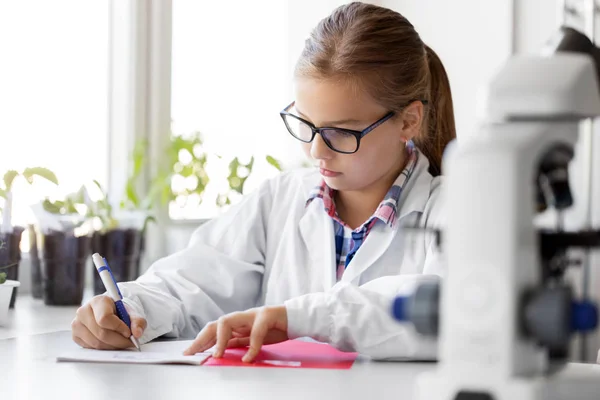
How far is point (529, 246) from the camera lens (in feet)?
1.95

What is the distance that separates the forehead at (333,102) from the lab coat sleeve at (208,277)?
33 cm

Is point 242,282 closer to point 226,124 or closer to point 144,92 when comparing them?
point 144,92

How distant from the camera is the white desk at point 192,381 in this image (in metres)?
0.89

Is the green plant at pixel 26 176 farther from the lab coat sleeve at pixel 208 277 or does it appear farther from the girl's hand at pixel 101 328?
the girl's hand at pixel 101 328

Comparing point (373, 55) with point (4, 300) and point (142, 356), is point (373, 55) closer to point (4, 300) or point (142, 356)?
point (142, 356)

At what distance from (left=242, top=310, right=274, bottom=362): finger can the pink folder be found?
0.5 inches

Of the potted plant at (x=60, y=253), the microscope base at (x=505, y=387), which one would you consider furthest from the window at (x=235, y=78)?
the microscope base at (x=505, y=387)

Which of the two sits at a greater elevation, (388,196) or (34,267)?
(388,196)

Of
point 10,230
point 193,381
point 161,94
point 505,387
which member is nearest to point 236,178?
point 161,94

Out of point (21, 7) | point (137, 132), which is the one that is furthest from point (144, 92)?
point (21, 7)

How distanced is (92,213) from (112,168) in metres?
0.39

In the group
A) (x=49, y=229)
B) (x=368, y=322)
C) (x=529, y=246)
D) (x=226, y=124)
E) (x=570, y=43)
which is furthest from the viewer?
(x=226, y=124)

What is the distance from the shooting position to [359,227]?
154 centimetres

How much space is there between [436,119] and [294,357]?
2.34 feet
